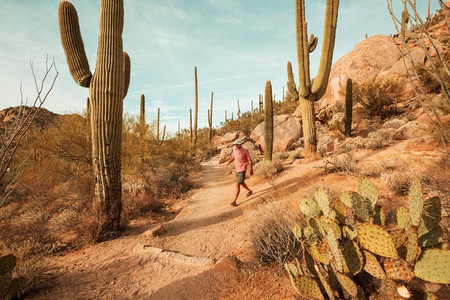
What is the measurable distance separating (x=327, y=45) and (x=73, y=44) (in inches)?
316

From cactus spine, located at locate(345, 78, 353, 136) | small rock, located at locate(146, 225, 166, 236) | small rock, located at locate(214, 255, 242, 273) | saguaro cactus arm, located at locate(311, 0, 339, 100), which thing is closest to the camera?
small rock, located at locate(214, 255, 242, 273)

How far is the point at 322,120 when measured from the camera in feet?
49.9

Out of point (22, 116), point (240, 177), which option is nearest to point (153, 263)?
point (22, 116)

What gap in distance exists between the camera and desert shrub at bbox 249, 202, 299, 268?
291cm

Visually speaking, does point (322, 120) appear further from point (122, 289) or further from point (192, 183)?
point (122, 289)

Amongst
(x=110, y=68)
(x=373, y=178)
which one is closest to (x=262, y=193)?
(x=373, y=178)

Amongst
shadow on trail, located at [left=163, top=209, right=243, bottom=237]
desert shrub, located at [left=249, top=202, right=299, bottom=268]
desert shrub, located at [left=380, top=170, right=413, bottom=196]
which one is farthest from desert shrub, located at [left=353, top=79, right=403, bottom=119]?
desert shrub, located at [left=249, top=202, right=299, bottom=268]

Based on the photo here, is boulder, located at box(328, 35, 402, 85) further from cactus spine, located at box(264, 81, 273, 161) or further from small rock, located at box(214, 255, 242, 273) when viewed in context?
small rock, located at box(214, 255, 242, 273)

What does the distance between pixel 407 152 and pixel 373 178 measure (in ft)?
7.46

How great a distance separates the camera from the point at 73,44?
466 centimetres

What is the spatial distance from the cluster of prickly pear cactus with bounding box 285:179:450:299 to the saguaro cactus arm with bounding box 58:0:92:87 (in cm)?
526

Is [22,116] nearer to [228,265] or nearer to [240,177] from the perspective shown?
[228,265]

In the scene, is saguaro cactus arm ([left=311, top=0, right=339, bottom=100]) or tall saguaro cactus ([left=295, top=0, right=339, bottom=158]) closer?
saguaro cactus arm ([left=311, top=0, right=339, bottom=100])

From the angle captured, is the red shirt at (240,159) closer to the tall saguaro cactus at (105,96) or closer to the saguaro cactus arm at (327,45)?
the tall saguaro cactus at (105,96)
